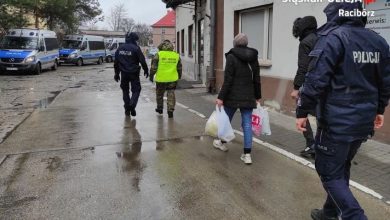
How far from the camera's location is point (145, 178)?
16.8 feet

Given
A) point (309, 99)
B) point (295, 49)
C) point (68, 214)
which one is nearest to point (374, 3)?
point (295, 49)

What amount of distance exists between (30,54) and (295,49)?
59.3 ft

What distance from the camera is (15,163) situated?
584cm

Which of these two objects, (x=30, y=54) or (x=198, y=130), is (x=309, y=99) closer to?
(x=198, y=130)

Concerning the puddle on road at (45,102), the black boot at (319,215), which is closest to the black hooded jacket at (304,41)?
the black boot at (319,215)

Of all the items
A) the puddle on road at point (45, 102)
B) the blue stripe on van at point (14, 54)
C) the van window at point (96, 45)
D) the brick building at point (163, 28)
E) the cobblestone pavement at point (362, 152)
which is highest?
the brick building at point (163, 28)

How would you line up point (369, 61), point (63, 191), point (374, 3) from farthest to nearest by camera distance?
point (374, 3)
point (63, 191)
point (369, 61)

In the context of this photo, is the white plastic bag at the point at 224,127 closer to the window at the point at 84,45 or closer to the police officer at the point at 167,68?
the police officer at the point at 167,68

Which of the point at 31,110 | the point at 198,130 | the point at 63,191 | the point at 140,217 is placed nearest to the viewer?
the point at 140,217

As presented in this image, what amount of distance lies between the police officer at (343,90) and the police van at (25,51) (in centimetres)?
2231

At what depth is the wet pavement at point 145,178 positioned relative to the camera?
4.14m

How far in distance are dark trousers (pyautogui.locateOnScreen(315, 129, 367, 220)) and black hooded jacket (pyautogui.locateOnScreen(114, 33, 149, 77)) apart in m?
6.36

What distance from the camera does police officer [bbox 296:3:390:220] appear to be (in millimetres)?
3109

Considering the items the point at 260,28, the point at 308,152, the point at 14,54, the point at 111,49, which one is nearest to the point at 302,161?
the point at 308,152
